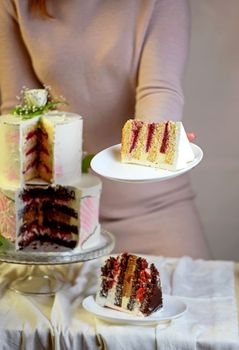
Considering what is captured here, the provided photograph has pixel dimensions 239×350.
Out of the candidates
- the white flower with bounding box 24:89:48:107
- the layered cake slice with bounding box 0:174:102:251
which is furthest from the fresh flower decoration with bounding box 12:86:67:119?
the layered cake slice with bounding box 0:174:102:251

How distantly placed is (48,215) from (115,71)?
40cm

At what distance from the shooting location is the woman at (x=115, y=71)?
178cm

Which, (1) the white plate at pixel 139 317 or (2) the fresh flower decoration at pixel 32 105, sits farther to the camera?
(2) the fresh flower decoration at pixel 32 105

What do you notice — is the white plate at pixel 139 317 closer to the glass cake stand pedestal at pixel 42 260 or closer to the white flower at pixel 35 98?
the glass cake stand pedestal at pixel 42 260

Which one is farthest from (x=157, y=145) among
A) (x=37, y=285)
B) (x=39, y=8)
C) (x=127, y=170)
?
(x=39, y=8)

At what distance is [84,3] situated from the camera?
5.98 feet

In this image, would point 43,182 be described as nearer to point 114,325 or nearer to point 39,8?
point 114,325

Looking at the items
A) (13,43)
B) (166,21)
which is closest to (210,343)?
(166,21)

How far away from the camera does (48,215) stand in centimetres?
160

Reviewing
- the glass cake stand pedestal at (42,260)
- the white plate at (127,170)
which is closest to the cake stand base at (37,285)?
the glass cake stand pedestal at (42,260)

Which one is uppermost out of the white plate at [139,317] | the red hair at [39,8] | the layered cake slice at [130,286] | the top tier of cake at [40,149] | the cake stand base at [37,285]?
the red hair at [39,8]

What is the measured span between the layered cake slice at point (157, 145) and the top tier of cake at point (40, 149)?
0.40 ft

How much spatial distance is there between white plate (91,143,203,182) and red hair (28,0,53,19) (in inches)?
18.1

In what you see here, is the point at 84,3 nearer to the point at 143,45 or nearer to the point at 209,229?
the point at 143,45
